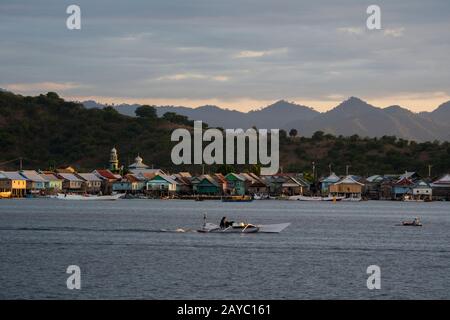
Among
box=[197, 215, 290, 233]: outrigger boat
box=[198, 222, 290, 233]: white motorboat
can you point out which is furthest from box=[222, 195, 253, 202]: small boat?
box=[197, 215, 290, 233]: outrigger boat

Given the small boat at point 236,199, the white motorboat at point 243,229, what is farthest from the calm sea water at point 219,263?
the small boat at point 236,199

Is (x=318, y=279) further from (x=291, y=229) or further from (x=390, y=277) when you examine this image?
(x=291, y=229)

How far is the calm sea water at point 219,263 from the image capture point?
163ft

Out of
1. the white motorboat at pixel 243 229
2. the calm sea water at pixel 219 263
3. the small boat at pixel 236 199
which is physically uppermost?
the small boat at pixel 236 199

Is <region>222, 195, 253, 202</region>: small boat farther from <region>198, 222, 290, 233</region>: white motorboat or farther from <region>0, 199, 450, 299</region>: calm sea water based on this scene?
<region>198, 222, 290, 233</region>: white motorboat

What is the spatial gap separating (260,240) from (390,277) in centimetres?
2242

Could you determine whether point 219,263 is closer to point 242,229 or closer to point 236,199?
point 242,229

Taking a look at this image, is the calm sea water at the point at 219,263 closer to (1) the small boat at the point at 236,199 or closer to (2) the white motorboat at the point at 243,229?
(2) the white motorboat at the point at 243,229

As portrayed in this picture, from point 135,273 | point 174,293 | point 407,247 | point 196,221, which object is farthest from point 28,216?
point 174,293

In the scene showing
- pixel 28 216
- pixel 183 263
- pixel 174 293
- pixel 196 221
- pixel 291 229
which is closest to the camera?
pixel 174 293

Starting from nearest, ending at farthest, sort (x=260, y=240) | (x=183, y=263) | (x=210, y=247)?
(x=183, y=263) → (x=210, y=247) → (x=260, y=240)

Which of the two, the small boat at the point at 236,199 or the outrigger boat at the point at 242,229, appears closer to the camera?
the outrigger boat at the point at 242,229

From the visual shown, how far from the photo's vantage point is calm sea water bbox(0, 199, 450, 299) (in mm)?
49531

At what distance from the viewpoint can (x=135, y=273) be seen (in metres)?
55.4
